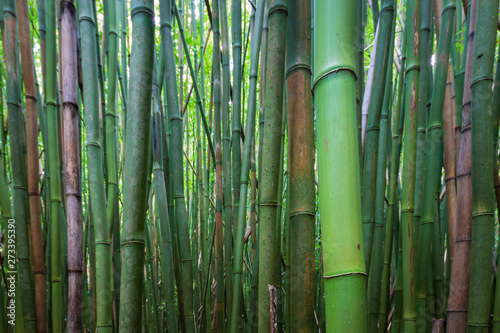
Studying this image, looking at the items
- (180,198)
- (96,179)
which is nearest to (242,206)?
(180,198)

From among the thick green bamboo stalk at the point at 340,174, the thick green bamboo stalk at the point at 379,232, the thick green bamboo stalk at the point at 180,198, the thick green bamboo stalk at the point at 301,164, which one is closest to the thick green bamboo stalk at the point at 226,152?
the thick green bamboo stalk at the point at 180,198

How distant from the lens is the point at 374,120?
80cm

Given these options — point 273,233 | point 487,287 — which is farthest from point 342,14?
point 487,287

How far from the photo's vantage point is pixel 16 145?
0.96m

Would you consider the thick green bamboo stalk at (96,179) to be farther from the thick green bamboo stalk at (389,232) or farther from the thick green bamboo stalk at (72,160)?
the thick green bamboo stalk at (389,232)

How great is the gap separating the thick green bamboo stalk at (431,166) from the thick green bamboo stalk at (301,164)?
451 mm

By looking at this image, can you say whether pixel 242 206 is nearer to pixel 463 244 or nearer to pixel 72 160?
pixel 72 160

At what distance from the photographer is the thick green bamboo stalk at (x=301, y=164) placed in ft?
1.74

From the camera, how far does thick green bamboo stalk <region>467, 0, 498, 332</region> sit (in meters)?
0.78

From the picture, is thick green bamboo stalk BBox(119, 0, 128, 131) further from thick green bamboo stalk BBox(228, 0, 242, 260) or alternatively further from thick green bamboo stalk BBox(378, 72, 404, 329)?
thick green bamboo stalk BBox(378, 72, 404, 329)

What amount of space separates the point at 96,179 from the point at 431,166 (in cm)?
73

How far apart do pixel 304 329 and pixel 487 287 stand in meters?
0.48

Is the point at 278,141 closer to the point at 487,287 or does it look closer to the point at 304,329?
the point at 304,329

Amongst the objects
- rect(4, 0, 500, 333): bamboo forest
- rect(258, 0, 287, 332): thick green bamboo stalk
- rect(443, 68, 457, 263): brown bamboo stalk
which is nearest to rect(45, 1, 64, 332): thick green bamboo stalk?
rect(4, 0, 500, 333): bamboo forest
